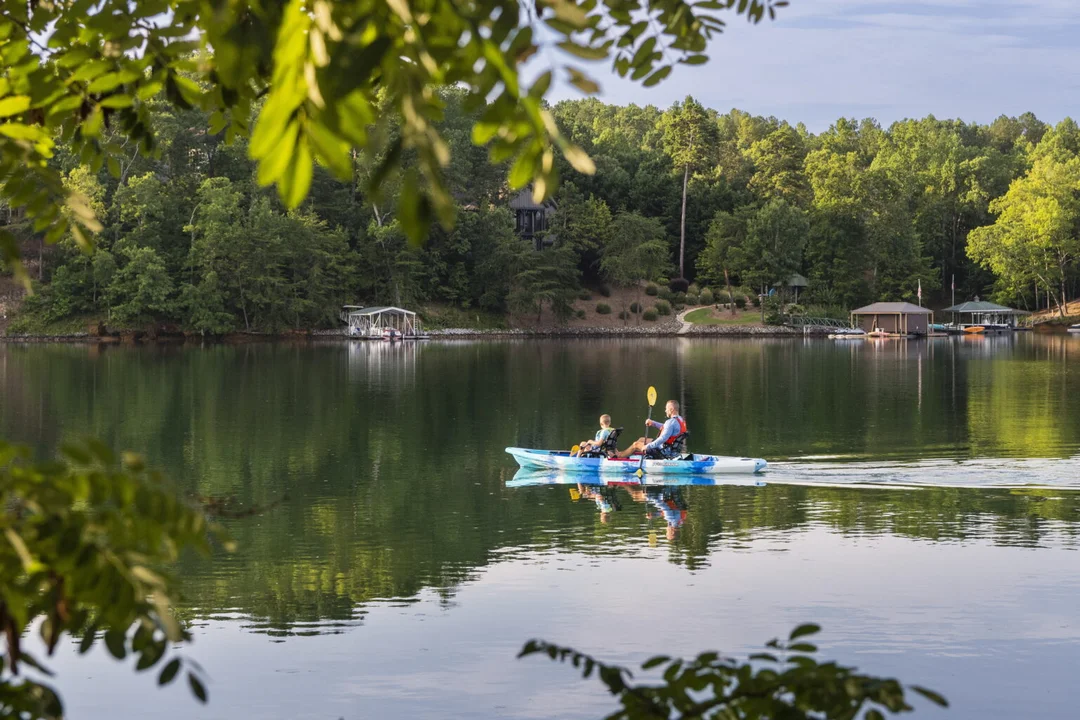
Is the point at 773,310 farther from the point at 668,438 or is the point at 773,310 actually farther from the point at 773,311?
the point at 668,438

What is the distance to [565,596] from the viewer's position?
12.7 meters

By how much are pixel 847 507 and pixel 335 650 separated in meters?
9.13

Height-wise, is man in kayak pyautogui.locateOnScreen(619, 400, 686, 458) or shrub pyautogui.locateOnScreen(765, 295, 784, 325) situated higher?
shrub pyautogui.locateOnScreen(765, 295, 784, 325)

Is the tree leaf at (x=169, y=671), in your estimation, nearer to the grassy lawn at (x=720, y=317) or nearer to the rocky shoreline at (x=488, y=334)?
the rocky shoreline at (x=488, y=334)

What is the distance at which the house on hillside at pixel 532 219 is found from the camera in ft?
290

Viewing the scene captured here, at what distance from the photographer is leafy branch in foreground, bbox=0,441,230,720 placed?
2539 mm

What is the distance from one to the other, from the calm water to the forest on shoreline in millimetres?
36078

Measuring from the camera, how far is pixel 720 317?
282ft

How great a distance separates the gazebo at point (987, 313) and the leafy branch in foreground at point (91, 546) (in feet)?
311

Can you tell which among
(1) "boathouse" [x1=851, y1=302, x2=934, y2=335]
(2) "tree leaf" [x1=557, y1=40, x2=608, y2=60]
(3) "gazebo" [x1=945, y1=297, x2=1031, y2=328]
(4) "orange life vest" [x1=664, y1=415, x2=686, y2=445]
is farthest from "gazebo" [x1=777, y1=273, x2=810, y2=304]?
(2) "tree leaf" [x1=557, y1=40, x2=608, y2=60]

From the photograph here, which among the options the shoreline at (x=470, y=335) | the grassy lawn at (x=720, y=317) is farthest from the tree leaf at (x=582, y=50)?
the grassy lawn at (x=720, y=317)

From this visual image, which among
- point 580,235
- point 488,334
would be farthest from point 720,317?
point 488,334

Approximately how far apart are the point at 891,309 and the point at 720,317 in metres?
11.4

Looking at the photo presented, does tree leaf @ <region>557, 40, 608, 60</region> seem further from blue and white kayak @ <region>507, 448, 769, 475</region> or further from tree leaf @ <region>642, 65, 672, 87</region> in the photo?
blue and white kayak @ <region>507, 448, 769, 475</region>
